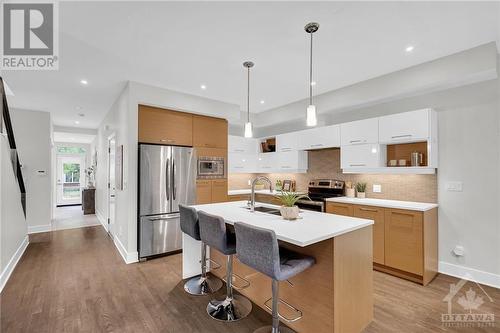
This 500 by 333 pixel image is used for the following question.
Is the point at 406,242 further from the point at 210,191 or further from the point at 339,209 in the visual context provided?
the point at 210,191

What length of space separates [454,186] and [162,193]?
4195mm

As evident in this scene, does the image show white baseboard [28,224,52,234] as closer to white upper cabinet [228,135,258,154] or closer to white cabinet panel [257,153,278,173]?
white upper cabinet [228,135,258,154]

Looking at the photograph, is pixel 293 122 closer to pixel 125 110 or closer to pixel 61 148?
pixel 125 110

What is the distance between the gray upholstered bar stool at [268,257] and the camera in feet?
5.37

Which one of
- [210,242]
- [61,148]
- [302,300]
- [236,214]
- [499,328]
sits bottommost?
[499,328]

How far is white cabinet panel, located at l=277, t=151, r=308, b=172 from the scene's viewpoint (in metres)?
4.88

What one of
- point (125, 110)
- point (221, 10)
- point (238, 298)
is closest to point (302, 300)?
point (238, 298)

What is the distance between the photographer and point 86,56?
114 inches

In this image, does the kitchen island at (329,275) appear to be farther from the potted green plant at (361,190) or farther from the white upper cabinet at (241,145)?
the white upper cabinet at (241,145)

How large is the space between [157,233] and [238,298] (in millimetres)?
1902

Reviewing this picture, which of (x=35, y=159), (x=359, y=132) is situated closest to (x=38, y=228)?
(x=35, y=159)

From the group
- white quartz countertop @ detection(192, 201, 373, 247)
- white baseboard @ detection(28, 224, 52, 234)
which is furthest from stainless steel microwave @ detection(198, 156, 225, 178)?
white baseboard @ detection(28, 224, 52, 234)

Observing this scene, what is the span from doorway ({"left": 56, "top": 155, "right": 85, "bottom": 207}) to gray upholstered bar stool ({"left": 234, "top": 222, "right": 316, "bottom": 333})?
1054 centimetres

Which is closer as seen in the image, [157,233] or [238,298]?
[238,298]
